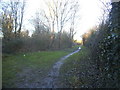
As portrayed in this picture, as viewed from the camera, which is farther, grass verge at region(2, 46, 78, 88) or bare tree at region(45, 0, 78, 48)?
bare tree at region(45, 0, 78, 48)

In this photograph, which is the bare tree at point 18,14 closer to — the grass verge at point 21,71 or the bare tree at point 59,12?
the bare tree at point 59,12

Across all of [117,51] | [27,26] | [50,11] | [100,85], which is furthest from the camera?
[50,11]

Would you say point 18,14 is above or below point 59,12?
below

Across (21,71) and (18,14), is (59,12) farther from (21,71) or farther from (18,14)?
(21,71)

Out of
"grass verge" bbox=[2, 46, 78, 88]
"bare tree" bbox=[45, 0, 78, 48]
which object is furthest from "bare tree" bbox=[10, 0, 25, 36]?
"grass verge" bbox=[2, 46, 78, 88]

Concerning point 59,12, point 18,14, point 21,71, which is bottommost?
point 21,71

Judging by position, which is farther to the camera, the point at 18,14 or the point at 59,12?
the point at 59,12

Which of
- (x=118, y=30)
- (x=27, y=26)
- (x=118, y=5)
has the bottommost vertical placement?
(x=118, y=30)

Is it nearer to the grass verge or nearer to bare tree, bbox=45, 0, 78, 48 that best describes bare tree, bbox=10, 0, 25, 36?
bare tree, bbox=45, 0, 78, 48

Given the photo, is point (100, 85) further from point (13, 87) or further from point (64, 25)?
point (64, 25)

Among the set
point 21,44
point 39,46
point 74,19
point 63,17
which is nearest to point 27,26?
point 39,46

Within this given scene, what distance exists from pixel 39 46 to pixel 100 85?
38.8 ft

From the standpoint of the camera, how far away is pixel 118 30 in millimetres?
2049

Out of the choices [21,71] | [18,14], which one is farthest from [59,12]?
[21,71]
